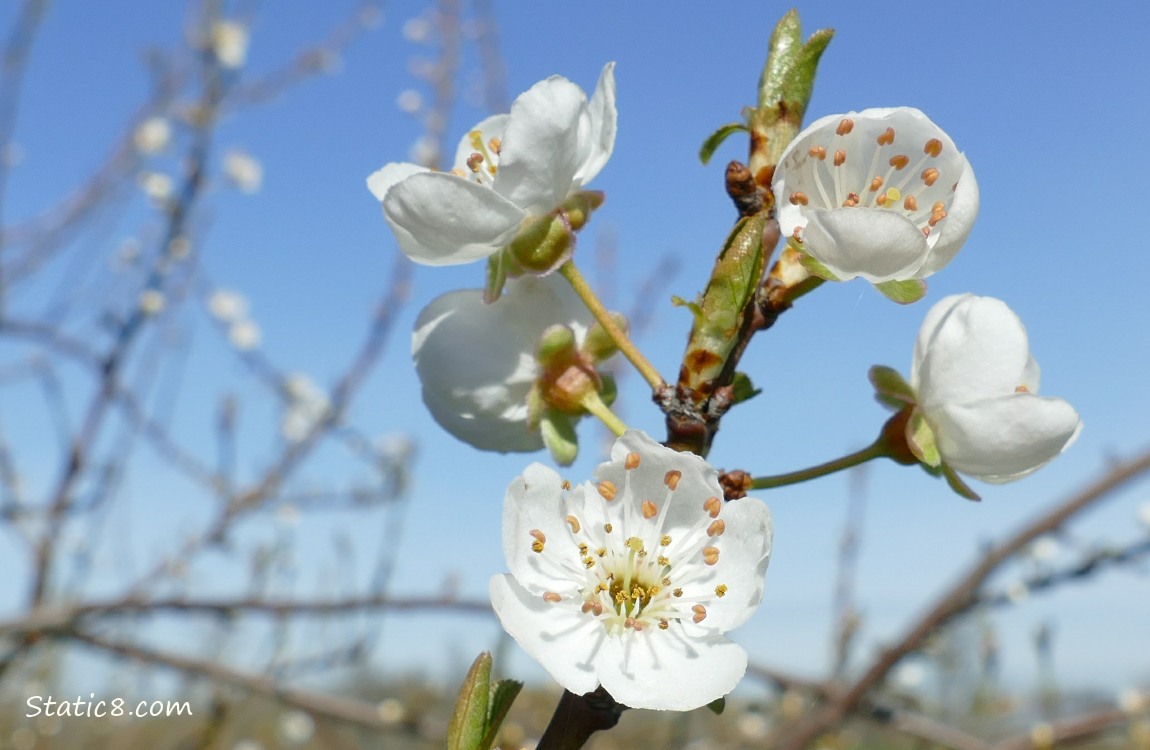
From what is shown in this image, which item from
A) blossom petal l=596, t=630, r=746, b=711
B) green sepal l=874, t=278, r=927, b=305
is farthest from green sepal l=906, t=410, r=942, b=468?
blossom petal l=596, t=630, r=746, b=711

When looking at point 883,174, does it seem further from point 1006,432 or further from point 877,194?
point 1006,432

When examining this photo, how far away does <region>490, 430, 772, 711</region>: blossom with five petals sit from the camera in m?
0.78

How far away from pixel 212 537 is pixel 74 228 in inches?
42.1

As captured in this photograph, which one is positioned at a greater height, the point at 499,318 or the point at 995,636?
the point at 499,318

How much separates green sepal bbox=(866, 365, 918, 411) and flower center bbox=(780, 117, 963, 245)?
126mm

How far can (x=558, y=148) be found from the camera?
83 centimetres

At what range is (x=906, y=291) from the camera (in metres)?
0.84

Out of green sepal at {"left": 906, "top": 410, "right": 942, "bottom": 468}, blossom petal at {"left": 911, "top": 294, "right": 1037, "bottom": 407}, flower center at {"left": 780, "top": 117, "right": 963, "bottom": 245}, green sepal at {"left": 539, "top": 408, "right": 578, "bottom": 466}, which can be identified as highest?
flower center at {"left": 780, "top": 117, "right": 963, "bottom": 245}

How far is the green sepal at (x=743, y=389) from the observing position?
82 centimetres

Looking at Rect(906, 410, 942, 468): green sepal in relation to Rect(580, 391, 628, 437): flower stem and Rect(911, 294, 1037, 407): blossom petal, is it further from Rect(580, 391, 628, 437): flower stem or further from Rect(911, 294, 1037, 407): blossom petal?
Rect(580, 391, 628, 437): flower stem

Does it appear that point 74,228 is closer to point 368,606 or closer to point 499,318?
point 368,606

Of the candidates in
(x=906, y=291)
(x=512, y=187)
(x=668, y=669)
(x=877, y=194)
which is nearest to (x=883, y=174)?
(x=877, y=194)

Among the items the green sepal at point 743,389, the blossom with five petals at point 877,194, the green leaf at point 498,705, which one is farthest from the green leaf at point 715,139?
the green leaf at point 498,705

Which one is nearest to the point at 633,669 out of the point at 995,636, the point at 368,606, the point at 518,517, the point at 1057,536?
the point at 518,517
